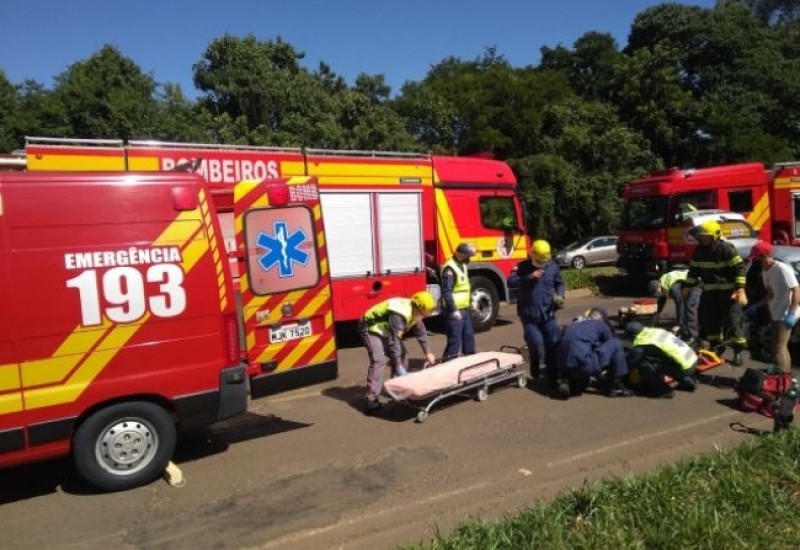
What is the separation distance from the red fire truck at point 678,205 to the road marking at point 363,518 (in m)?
11.6

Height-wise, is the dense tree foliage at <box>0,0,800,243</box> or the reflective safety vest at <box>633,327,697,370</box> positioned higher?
the dense tree foliage at <box>0,0,800,243</box>

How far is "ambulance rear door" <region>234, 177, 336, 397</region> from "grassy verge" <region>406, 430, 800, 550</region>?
8.80ft

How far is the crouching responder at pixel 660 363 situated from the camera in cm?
723

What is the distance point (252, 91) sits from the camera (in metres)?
29.1

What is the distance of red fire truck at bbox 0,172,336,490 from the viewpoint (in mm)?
4598

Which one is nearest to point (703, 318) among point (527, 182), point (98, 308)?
point (98, 308)

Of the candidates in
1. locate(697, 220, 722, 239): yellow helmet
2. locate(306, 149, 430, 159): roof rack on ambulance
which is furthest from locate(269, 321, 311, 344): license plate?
locate(697, 220, 722, 239): yellow helmet

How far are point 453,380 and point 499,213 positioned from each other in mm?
5930

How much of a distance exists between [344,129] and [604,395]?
22.2 metres

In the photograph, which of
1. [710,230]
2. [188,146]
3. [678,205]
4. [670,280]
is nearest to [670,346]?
[710,230]

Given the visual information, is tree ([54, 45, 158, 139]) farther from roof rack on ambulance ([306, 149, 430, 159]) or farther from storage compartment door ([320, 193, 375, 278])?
storage compartment door ([320, 193, 375, 278])

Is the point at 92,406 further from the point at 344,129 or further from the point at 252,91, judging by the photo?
the point at 252,91

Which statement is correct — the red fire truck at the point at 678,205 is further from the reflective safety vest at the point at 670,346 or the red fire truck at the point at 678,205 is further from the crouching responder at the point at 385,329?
the crouching responder at the point at 385,329

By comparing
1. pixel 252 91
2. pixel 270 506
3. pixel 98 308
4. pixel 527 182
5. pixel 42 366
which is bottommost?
pixel 270 506
